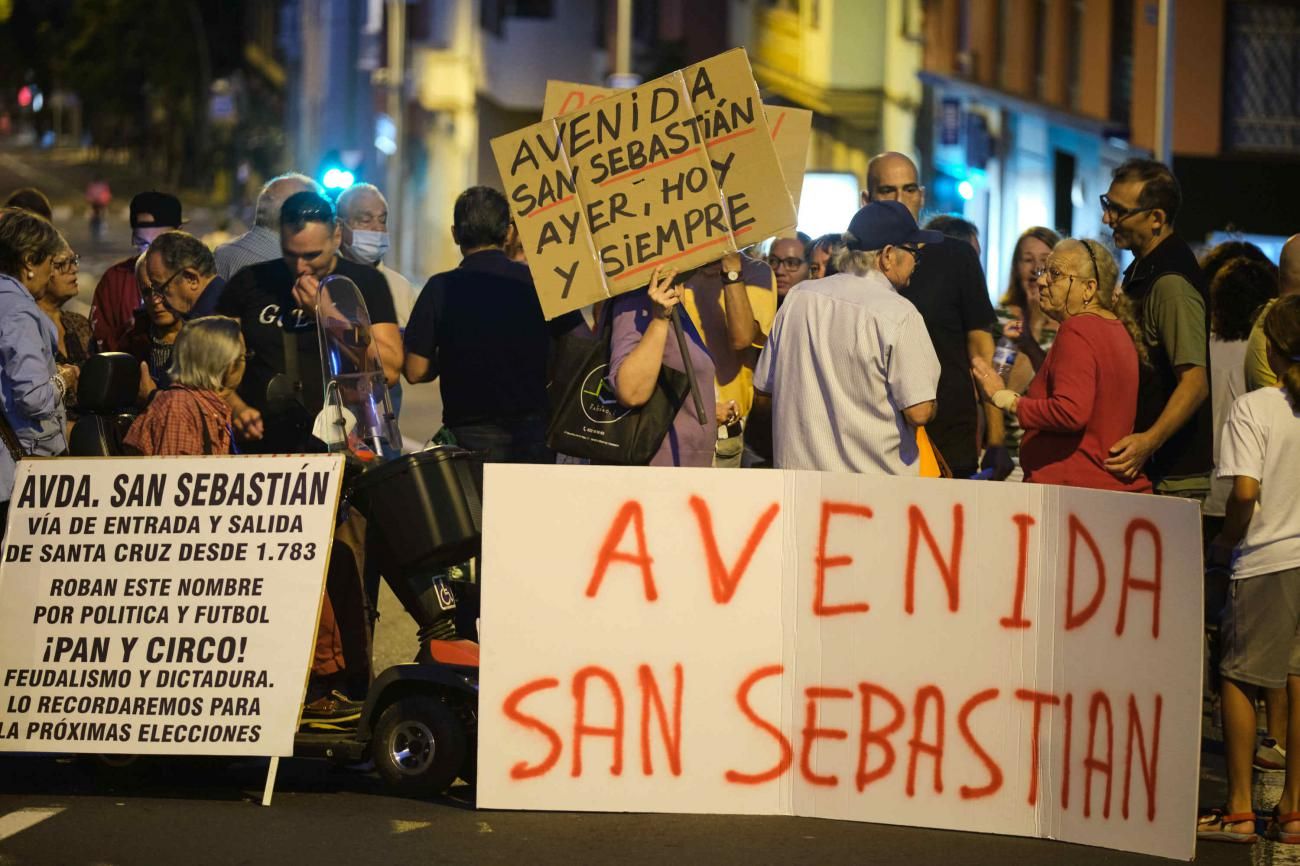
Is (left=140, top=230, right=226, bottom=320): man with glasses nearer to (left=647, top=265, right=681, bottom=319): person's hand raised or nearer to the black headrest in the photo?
the black headrest

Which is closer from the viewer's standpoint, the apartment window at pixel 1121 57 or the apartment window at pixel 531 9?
the apartment window at pixel 1121 57

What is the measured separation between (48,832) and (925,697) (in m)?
2.69

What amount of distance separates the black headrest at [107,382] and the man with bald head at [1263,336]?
12.8 feet

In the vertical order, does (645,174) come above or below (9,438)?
above

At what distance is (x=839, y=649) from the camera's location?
6887 mm

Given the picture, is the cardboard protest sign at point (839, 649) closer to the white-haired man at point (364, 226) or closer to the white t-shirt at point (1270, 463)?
the white t-shirt at point (1270, 463)

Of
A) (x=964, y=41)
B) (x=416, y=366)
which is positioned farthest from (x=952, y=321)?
(x=964, y=41)

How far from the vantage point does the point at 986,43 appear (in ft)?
115

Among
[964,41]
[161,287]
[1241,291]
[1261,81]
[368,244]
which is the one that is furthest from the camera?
[964,41]

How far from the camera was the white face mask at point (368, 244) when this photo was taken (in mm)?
10062

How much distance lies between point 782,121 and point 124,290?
3.28 m

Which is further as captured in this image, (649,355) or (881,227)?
(881,227)

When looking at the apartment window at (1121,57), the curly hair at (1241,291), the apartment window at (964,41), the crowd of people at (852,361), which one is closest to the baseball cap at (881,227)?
the crowd of people at (852,361)

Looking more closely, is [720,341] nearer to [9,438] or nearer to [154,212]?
[9,438]
